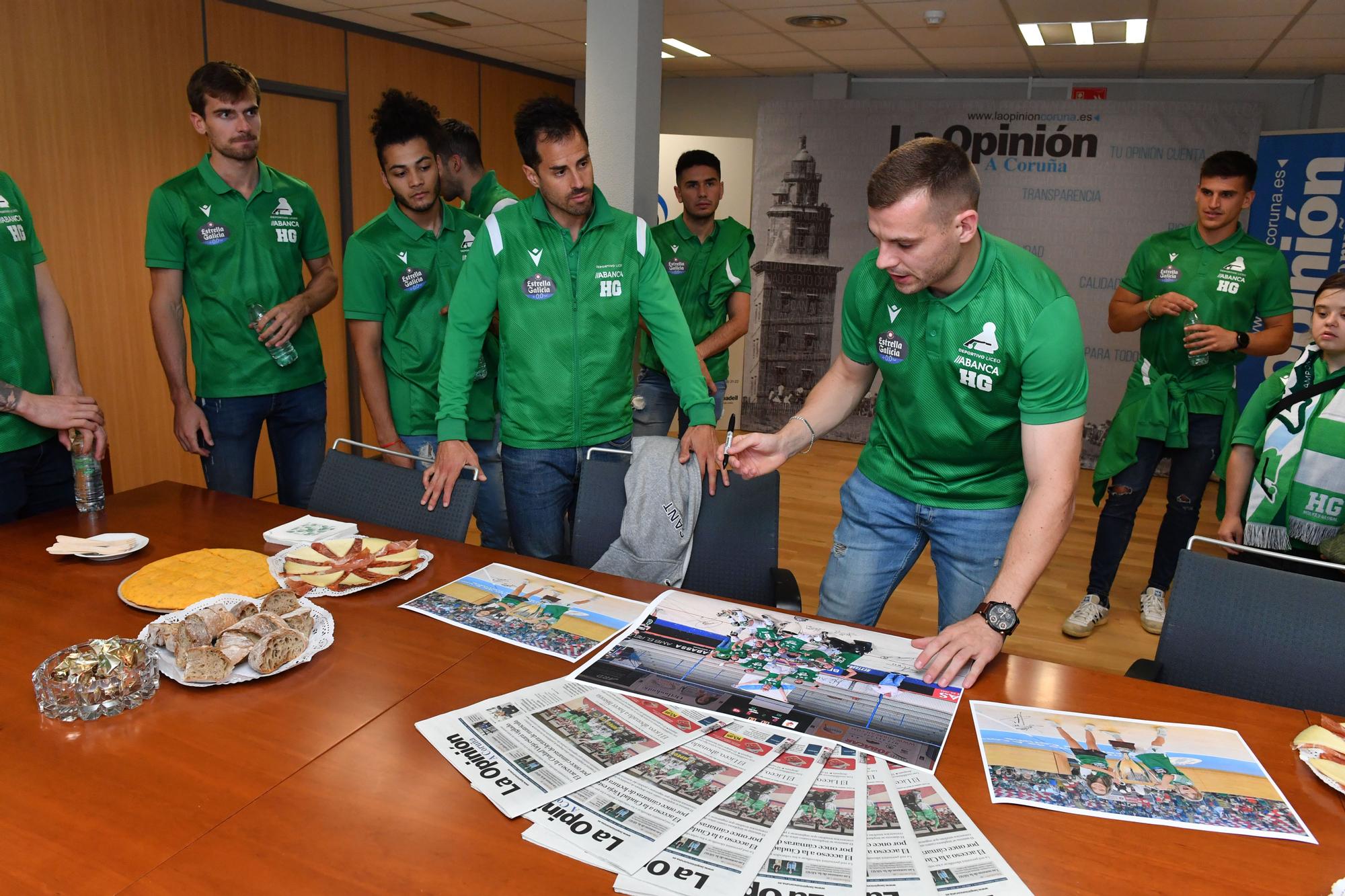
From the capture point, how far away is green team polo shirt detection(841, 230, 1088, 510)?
1.83 metres

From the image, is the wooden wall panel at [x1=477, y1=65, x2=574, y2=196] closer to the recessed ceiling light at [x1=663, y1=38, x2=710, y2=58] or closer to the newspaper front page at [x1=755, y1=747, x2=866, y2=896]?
the recessed ceiling light at [x1=663, y1=38, x2=710, y2=58]

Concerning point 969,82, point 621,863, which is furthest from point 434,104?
point 621,863

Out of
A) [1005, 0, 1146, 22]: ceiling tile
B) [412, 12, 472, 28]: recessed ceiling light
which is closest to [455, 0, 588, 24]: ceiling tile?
[412, 12, 472, 28]: recessed ceiling light

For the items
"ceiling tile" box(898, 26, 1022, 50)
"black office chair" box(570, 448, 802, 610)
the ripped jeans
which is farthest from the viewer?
"ceiling tile" box(898, 26, 1022, 50)

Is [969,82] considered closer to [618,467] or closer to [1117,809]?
[618,467]

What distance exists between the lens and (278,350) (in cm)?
298

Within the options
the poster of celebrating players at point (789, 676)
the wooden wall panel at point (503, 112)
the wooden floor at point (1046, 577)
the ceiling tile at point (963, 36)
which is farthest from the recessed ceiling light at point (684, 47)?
the poster of celebrating players at point (789, 676)

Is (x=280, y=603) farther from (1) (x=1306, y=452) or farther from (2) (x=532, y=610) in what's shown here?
(1) (x=1306, y=452)

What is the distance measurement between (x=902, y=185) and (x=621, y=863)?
132 cm

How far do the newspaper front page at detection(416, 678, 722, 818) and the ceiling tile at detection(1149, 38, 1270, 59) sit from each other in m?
5.61

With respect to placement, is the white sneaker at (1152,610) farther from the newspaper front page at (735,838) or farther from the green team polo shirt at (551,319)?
the newspaper front page at (735,838)

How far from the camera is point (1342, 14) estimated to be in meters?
4.47

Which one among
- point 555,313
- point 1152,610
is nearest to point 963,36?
point 1152,610

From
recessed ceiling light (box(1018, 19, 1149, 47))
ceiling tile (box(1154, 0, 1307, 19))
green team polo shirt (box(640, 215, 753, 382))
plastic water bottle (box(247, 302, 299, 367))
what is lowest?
plastic water bottle (box(247, 302, 299, 367))
